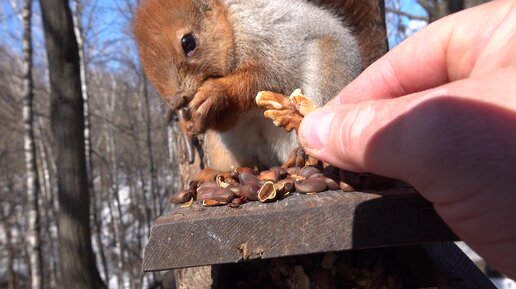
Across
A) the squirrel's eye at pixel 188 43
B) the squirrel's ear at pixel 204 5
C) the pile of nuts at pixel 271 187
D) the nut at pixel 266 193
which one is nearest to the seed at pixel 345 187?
the pile of nuts at pixel 271 187

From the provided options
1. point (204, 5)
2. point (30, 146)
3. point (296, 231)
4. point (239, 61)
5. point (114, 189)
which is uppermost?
point (204, 5)

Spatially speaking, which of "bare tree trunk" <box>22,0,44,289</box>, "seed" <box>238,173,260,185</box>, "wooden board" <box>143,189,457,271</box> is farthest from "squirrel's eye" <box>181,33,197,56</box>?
"bare tree trunk" <box>22,0,44,289</box>

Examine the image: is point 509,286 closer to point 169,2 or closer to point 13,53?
point 169,2

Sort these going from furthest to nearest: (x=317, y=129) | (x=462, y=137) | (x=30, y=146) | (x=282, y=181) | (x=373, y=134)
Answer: (x=30, y=146)
(x=282, y=181)
(x=317, y=129)
(x=373, y=134)
(x=462, y=137)

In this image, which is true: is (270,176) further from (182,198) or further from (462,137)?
(462,137)

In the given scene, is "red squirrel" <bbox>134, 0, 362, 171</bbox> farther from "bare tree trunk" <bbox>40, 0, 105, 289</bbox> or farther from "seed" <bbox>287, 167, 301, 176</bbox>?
"bare tree trunk" <bbox>40, 0, 105, 289</bbox>

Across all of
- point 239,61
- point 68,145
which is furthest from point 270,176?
point 68,145
